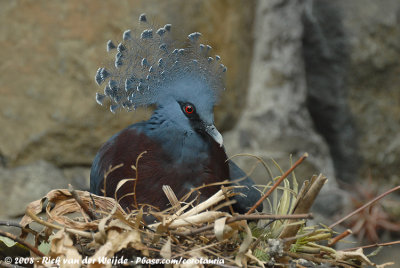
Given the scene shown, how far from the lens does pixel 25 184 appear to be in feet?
10.8

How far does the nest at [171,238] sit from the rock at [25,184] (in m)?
1.73

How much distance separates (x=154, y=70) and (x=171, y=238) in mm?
843

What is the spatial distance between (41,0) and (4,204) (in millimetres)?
1290

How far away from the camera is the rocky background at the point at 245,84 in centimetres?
331

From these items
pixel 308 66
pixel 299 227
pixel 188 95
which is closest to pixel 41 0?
pixel 188 95

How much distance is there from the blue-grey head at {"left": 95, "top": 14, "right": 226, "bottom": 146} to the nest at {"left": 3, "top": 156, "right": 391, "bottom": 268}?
0.48m

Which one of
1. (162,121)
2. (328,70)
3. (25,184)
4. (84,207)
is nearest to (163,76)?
(162,121)

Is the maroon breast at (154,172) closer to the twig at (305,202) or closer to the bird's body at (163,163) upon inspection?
the bird's body at (163,163)

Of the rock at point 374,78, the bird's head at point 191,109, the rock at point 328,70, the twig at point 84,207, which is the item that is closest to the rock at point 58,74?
the rock at point 328,70

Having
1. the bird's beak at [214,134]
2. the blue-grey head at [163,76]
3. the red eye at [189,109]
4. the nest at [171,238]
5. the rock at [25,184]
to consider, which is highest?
the blue-grey head at [163,76]

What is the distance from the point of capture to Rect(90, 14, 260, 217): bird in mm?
1936

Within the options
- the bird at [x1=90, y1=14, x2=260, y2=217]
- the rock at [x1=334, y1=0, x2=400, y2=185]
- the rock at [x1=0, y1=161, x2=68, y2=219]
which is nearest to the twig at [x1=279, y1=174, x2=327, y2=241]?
the bird at [x1=90, y1=14, x2=260, y2=217]

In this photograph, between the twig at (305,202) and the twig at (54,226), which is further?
the twig at (305,202)

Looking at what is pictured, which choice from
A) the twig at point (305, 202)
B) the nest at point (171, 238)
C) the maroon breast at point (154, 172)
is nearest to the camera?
the nest at point (171, 238)
